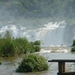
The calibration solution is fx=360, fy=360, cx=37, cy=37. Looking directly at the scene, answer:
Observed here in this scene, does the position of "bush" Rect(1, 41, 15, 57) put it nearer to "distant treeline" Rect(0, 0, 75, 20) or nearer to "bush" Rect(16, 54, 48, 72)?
"bush" Rect(16, 54, 48, 72)

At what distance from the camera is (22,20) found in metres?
126

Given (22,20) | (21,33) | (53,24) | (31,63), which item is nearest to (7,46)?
(31,63)

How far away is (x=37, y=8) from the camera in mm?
141125

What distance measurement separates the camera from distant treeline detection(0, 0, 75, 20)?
431 feet

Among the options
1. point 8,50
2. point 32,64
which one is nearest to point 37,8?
point 8,50

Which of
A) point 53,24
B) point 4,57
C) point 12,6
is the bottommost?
point 4,57

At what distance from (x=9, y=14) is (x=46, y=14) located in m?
13.7

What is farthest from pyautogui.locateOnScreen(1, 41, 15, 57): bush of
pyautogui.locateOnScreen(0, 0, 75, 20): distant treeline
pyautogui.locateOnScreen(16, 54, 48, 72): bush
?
pyautogui.locateOnScreen(0, 0, 75, 20): distant treeline

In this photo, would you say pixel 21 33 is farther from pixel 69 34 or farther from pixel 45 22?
pixel 45 22

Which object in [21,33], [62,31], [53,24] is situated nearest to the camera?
[62,31]

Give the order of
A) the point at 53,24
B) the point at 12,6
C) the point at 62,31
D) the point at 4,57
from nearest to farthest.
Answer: the point at 4,57
the point at 62,31
the point at 53,24
the point at 12,6

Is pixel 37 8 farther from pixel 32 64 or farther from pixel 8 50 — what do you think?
pixel 32 64

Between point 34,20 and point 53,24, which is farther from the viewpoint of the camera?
point 34,20

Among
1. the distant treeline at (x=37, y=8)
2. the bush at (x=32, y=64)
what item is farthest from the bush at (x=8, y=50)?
the distant treeline at (x=37, y=8)
